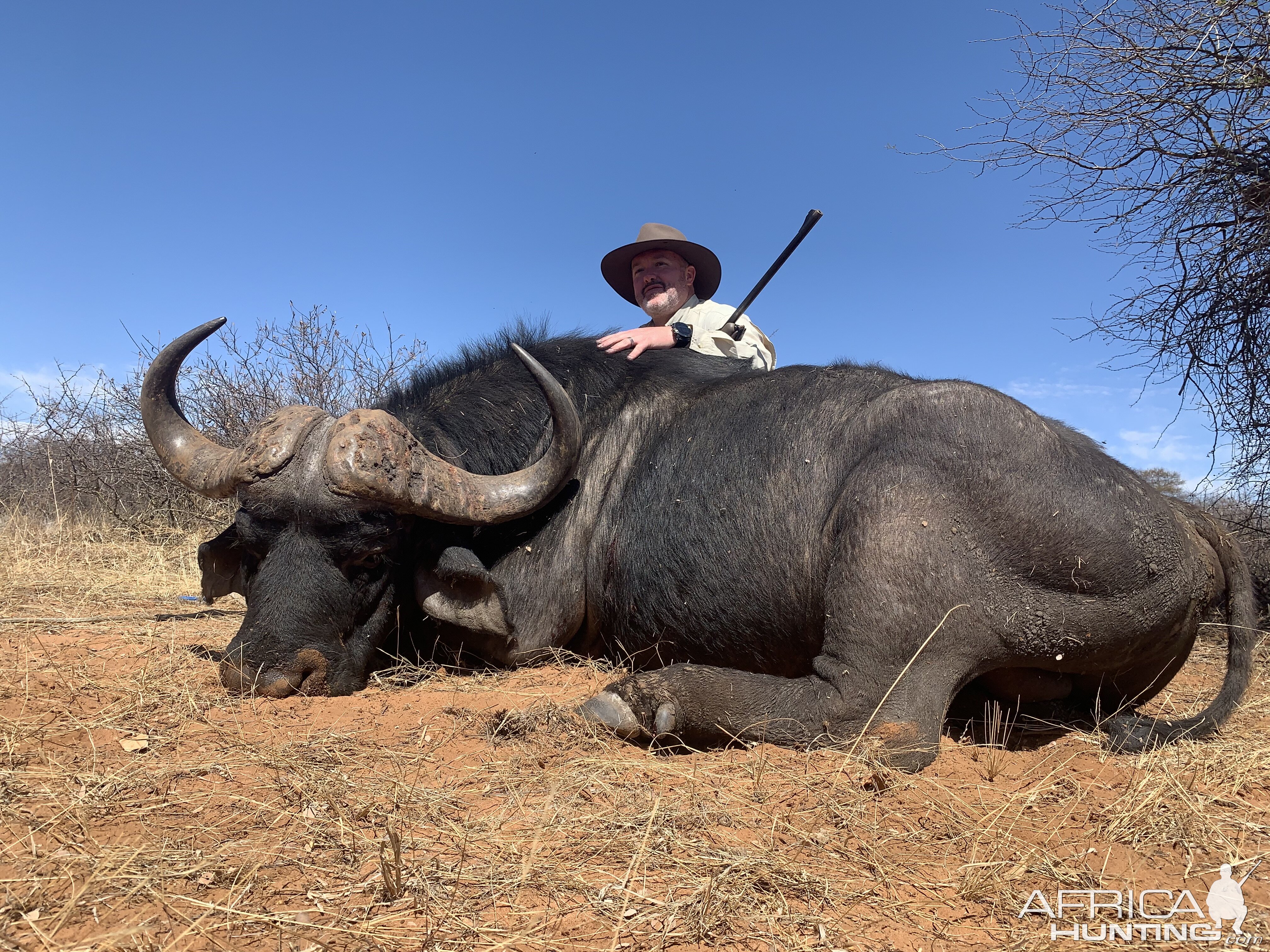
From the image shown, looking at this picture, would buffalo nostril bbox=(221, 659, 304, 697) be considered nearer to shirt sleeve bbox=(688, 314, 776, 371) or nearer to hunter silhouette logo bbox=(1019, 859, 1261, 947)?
hunter silhouette logo bbox=(1019, 859, 1261, 947)

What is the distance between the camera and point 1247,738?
3270 millimetres

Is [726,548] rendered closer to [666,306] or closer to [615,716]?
[615,716]

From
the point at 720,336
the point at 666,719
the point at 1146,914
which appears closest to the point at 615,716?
the point at 666,719

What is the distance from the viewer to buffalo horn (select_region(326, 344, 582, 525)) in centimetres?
353

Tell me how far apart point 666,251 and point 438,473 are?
3602mm

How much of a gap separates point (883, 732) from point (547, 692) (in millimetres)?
1482

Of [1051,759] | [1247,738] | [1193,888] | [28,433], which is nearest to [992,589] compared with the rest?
[1051,759]

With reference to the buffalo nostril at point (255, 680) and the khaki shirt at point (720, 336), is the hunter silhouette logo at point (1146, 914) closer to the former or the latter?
the buffalo nostril at point (255, 680)

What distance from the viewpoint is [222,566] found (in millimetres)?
4121

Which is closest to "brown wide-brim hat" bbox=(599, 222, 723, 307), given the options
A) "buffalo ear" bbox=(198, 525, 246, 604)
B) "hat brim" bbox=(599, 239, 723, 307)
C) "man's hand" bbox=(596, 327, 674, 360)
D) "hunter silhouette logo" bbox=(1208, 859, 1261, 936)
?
"hat brim" bbox=(599, 239, 723, 307)

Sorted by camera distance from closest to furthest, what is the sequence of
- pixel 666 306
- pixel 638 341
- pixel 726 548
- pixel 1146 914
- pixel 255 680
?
1. pixel 1146 914
2. pixel 255 680
3. pixel 726 548
4. pixel 638 341
5. pixel 666 306

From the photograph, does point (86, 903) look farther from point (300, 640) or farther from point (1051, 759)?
point (1051, 759)

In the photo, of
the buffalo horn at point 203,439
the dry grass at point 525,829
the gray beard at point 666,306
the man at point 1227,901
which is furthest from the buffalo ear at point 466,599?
the gray beard at point 666,306

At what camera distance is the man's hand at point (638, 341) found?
465cm
